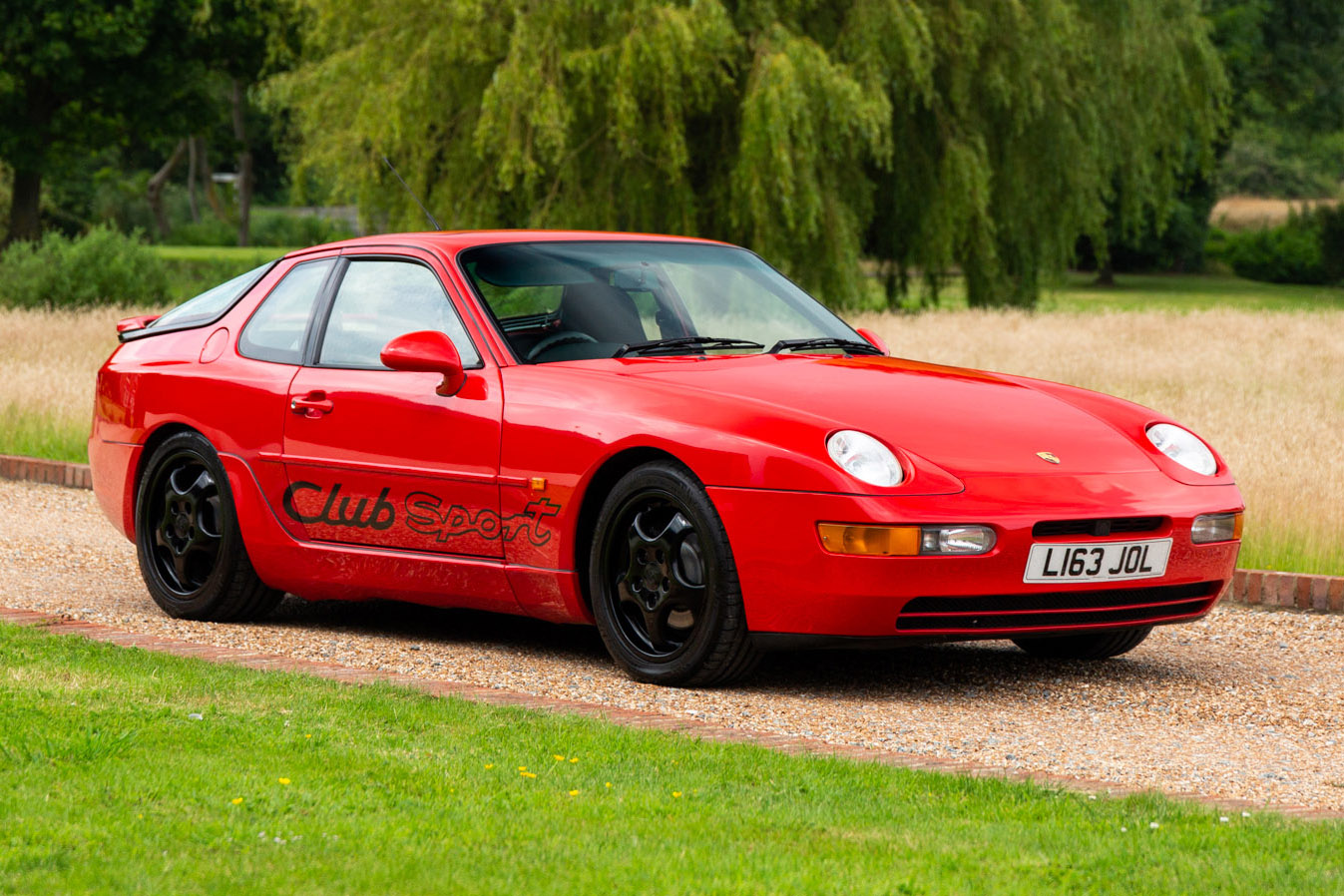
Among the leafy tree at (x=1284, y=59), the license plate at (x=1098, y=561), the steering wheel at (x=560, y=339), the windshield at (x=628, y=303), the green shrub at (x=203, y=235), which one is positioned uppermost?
the leafy tree at (x=1284, y=59)

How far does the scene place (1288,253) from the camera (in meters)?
64.3

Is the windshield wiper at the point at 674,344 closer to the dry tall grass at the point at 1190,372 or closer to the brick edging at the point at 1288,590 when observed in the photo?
the brick edging at the point at 1288,590

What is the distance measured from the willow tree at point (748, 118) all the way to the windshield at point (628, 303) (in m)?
14.2

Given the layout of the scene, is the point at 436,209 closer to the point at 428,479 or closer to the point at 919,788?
the point at 428,479

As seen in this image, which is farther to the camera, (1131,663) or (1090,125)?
(1090,125)

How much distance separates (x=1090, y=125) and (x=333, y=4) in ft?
34.9

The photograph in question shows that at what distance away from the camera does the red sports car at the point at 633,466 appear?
570 centimetres

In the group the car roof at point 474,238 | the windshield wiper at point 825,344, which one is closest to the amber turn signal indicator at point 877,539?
the windshield wiper at point 825,344

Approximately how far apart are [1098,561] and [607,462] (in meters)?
1.61

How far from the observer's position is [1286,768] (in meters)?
5.15

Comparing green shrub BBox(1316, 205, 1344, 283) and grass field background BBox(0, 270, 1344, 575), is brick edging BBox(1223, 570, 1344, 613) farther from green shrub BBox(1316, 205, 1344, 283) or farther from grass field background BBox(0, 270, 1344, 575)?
green shrub BBox(1316, 205, 1344, 283)

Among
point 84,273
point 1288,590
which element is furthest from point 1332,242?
point 1288,590

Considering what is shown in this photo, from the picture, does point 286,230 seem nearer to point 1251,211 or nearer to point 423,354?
point 1251,211

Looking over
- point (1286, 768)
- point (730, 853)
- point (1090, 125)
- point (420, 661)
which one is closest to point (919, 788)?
point (730, 853)
